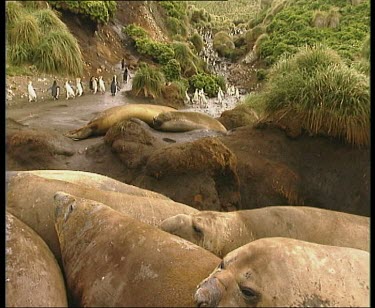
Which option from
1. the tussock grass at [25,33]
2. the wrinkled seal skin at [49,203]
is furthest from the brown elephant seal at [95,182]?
the tussock grass at [25,33]

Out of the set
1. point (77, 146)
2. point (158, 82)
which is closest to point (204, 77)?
point (158, 82)

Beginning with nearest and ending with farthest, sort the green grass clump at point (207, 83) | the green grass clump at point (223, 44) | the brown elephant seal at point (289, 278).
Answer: the brown elephant seal at point (289, 278)
the green grass clump at point (207, 83)
the green grass clump at point (223, 44)

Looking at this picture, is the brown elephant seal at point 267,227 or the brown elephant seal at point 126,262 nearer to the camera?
the brown elephant seal at point 126,262

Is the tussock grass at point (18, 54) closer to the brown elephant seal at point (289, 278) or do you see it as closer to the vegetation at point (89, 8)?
the vegetation at point (89, 8)

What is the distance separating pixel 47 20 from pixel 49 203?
376 inches

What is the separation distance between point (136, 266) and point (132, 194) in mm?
1536

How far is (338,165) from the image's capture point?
16.4 ft

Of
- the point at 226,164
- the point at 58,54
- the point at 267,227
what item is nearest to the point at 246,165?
the point at 226,164

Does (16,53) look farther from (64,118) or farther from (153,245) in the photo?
(153,245)

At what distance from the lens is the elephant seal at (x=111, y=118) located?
6581mm

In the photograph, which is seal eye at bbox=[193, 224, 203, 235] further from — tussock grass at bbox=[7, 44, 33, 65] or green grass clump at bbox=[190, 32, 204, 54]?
green grass clump at bbox=[190, 32, 204, 54]

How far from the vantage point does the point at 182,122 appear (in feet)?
22.8

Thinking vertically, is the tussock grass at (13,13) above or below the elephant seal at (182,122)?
above

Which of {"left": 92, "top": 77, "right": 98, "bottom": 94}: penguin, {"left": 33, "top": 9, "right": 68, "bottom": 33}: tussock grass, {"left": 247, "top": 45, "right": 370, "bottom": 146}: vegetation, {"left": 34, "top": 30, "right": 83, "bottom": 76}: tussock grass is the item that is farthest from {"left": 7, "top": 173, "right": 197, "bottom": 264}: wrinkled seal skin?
{"left": 33, "top": 9, "right": 68, "bottom": 33}: tussock grass
